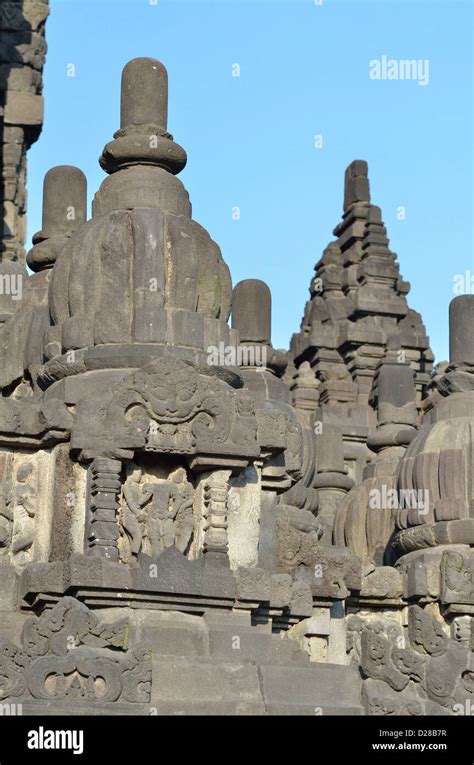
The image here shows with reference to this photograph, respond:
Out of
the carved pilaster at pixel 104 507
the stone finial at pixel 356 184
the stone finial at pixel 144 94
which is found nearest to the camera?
the carved pilaster at pixel 104 507

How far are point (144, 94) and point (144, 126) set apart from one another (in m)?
0.32

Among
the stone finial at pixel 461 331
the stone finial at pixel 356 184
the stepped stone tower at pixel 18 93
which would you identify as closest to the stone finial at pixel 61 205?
the stone finial at pixel 461 331

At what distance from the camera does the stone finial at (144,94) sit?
2041 cm

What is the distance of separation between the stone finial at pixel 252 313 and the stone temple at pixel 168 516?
1.04 m

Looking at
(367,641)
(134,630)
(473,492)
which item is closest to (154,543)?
(134,630)

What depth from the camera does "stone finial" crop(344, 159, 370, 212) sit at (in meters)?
42.3

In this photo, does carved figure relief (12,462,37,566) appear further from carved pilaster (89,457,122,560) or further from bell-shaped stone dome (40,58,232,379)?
bell-shaped stone dome (40,58,232,379)

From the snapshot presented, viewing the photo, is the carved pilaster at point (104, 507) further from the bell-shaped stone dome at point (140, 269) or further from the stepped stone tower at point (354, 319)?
the stepped stone tower at point (354, 319)

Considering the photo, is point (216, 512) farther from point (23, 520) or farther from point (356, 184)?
point (356, 184)

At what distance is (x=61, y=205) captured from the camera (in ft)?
75.5

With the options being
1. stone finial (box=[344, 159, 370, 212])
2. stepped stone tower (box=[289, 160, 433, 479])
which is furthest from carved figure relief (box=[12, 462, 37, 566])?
stone finial (box=[344, 159, 370, 212])

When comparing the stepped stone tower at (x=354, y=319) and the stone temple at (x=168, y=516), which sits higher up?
the stepped stone tower at (x=354, y=319)

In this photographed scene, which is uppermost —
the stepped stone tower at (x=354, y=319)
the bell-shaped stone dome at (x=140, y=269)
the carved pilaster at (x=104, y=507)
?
the stepped stone tower at (x=354, y=319)

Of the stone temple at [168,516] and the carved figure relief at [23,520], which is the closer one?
the stone temple at [168,516]
